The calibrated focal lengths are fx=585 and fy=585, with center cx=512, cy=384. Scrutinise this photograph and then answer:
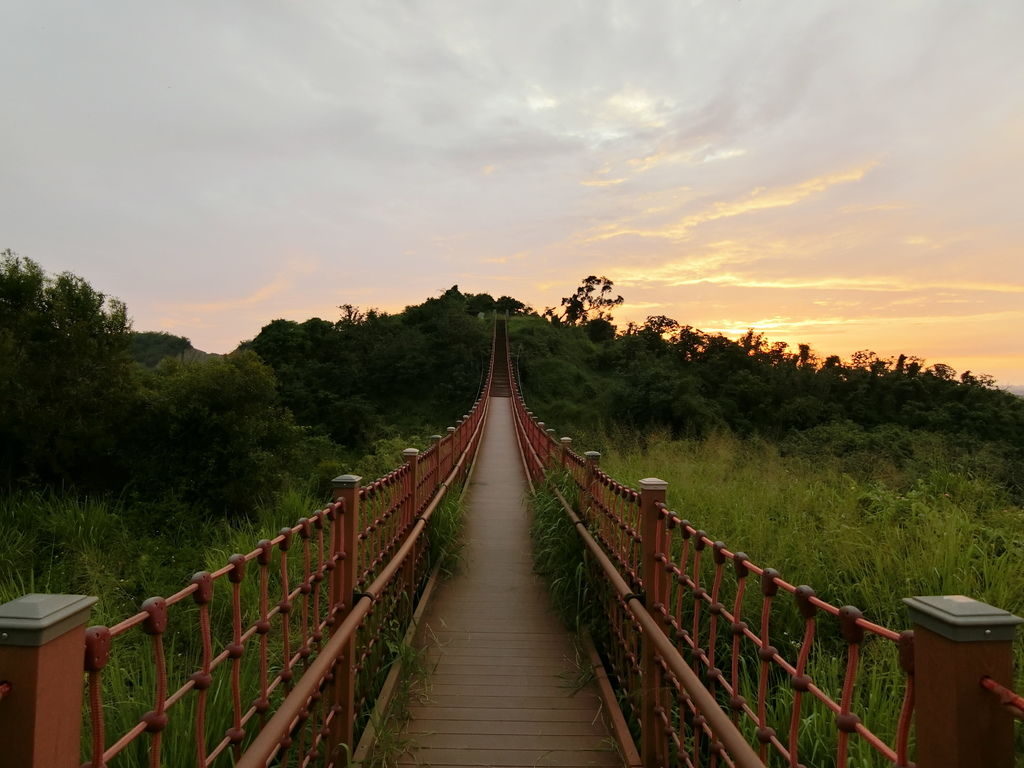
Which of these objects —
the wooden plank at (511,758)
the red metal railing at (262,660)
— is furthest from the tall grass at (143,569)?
the wooden plank at (511,758)

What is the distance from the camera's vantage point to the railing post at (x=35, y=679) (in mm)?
1115

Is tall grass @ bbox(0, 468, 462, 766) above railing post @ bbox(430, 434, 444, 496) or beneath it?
beneath

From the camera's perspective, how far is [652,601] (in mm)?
2971

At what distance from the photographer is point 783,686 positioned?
9.70 ft

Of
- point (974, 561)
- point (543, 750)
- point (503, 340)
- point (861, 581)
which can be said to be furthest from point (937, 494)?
point (503, 340)

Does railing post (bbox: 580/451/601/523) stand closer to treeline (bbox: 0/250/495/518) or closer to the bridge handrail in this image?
the bridge handrail

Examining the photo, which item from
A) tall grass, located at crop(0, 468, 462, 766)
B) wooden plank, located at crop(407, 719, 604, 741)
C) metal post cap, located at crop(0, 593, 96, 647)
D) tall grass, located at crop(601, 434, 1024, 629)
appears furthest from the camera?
tall grass, located at crop(601, 434, 1024, 629)

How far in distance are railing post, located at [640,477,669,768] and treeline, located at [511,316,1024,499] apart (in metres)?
13.1

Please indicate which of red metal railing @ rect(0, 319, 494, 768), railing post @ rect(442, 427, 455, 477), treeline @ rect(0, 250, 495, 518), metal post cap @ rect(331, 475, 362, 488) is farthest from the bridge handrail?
treeline @ rect(0, 250, 495, 518)

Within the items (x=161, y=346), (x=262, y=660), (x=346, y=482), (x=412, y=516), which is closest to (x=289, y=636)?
(x=262, y=660)

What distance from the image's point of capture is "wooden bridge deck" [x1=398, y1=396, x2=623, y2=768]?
3027 mm

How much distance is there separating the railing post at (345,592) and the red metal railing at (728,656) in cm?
142

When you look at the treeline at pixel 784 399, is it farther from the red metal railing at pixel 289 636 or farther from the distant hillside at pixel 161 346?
the distant hillside at pixel 161 346

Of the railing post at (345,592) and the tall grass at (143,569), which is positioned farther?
the tall grass at (143,569)
